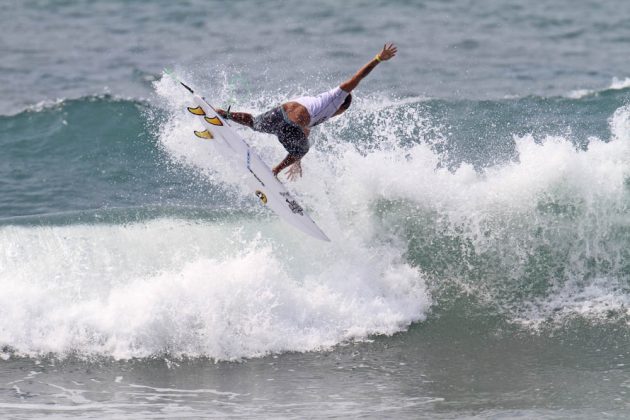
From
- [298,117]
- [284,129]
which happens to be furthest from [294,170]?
[298,117]

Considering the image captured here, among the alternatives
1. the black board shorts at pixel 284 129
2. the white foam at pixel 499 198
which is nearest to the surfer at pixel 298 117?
the black board shorts at pixel 284 129

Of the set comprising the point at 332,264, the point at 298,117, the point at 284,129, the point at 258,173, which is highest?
the point at 298,117

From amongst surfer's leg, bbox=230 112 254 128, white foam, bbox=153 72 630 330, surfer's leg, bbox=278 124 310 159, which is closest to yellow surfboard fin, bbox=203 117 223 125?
surfer's leg, bbox=230 112 254 128

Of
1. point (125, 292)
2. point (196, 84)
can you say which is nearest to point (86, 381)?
point (125, 292)

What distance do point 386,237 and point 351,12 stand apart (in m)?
10.9

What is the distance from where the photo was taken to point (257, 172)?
1097cm

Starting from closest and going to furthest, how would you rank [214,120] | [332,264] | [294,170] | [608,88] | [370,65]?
[370,65], [214,120], [294,170], [332,264], [608,88]

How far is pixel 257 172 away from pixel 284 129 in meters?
0.65

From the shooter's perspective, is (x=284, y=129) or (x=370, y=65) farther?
(x=284, y=129)

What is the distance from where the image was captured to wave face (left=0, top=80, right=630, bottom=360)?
10.5 metres

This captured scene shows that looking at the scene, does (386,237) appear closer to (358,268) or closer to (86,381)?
(358,268)

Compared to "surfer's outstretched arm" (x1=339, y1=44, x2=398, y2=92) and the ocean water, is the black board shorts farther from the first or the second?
the ocean water

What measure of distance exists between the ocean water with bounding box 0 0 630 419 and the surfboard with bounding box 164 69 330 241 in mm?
539

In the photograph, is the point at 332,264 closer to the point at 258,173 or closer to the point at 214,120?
the point at 258,173
